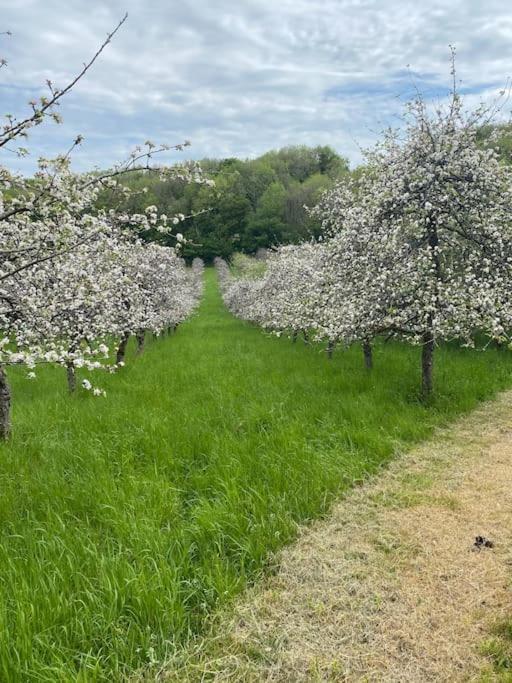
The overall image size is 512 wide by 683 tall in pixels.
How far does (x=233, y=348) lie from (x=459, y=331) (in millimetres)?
12509

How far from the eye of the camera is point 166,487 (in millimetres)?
6211

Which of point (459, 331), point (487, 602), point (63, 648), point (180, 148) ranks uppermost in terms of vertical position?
point (180, 148)

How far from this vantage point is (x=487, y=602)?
4.40 meters

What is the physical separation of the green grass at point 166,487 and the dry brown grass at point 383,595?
0.35 metres

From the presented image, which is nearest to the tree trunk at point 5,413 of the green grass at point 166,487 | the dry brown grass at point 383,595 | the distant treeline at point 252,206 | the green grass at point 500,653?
the green grass at point 166,487

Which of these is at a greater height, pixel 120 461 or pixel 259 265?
pixel 259 265

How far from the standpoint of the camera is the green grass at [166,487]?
3990 mm

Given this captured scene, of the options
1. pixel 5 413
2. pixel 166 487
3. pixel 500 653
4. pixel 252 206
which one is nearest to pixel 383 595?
pixel 500 653

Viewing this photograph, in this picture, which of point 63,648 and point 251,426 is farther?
point 251,426

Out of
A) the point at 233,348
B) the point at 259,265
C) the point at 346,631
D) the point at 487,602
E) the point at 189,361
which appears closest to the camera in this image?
the point at 346,631

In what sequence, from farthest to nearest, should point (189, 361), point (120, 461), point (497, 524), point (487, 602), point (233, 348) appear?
point (233, 348) → point (189, 361) → point (120, 461) → point (497, 524) → point (487, 602)

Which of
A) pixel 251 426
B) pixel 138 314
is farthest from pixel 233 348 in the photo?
pixel 251 426

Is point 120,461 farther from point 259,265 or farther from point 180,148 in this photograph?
point 259,265

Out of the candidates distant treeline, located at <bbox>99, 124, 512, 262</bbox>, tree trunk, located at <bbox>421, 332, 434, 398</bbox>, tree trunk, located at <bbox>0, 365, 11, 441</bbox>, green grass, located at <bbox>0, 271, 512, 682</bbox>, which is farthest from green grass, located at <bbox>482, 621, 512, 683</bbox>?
distant treeline, located at <bbox>99, 124, 512, 262</bbox>
